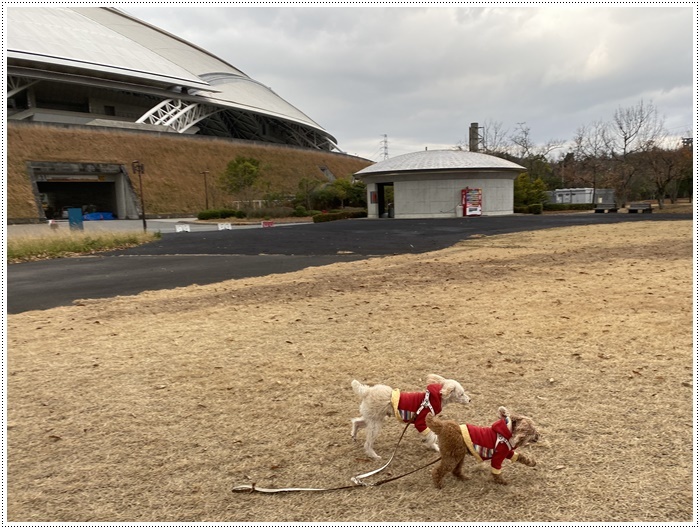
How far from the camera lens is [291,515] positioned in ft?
7.15

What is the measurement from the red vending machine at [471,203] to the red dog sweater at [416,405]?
3043 cm

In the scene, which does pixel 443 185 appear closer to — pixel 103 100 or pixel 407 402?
pixel 407 402

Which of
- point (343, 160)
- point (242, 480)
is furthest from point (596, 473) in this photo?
point (343, 160)

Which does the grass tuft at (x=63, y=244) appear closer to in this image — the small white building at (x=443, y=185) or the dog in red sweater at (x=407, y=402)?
the dog in red sweater at (x=407, y=402)

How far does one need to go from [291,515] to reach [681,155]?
47621 millimetres

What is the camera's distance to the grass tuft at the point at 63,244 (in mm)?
13758

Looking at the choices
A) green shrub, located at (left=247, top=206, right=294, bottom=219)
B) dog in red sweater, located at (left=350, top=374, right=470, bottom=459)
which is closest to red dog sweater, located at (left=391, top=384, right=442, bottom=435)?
dog in red sweater, located at (left=350, top=374, right=470, bottom=459)

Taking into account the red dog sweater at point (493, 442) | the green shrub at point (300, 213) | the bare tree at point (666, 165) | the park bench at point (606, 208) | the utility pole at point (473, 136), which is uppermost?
the utility pole at point (473, 136)

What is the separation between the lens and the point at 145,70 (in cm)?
4712

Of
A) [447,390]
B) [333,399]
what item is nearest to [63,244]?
[333,399]

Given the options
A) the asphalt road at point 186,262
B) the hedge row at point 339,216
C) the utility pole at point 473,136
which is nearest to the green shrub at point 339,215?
the hedge row at point 339,216

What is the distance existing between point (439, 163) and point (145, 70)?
36.2 metres

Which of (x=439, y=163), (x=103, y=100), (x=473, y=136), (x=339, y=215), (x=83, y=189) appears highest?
(x=103, y=100)
